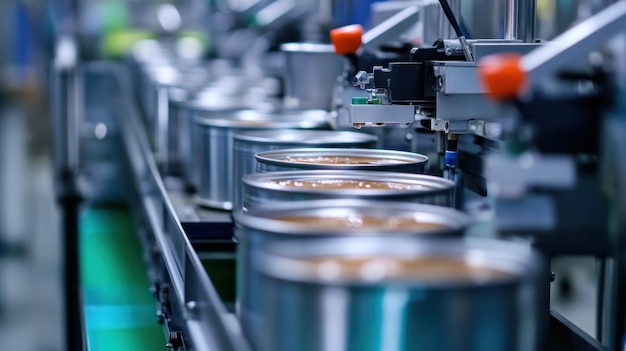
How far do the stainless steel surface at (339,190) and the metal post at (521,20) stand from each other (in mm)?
370

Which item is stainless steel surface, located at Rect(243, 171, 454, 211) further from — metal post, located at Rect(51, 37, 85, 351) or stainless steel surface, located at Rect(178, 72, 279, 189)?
metal post, located at Rect(51, 37, 85, 351)

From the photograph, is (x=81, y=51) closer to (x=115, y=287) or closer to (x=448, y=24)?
(x=115, y=287)

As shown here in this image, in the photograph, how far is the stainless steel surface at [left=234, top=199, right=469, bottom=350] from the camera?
1.10 meters

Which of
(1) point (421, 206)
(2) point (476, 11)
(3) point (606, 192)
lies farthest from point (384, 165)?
(2) point (476, 11)

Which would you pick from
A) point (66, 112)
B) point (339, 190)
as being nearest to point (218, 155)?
point (339, 190)

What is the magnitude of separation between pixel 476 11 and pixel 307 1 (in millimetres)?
2258

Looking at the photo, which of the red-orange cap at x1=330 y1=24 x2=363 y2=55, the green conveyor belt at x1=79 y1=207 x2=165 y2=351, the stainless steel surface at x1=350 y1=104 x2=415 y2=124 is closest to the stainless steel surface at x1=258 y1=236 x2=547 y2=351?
the stainless steel surface at x1=350 y1=104 x2=415 y2=124

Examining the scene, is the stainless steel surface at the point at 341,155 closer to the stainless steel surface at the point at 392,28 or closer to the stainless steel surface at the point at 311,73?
the stainless steel surface at the point at 392,28

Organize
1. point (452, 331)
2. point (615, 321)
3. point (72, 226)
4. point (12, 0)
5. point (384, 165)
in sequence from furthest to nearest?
point (12, 0), point (72, 226), point (615, 321), point (384, 165), point (452, 331)

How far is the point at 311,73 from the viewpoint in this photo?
275 centimetres

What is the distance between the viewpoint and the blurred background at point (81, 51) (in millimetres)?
3979

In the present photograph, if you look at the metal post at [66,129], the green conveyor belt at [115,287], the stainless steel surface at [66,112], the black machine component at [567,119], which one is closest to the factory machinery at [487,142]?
the black machine component at [567,119]

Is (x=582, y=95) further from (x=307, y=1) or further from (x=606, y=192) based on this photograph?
(x=307, y=1)

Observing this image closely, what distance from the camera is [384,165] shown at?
63.2 inches
